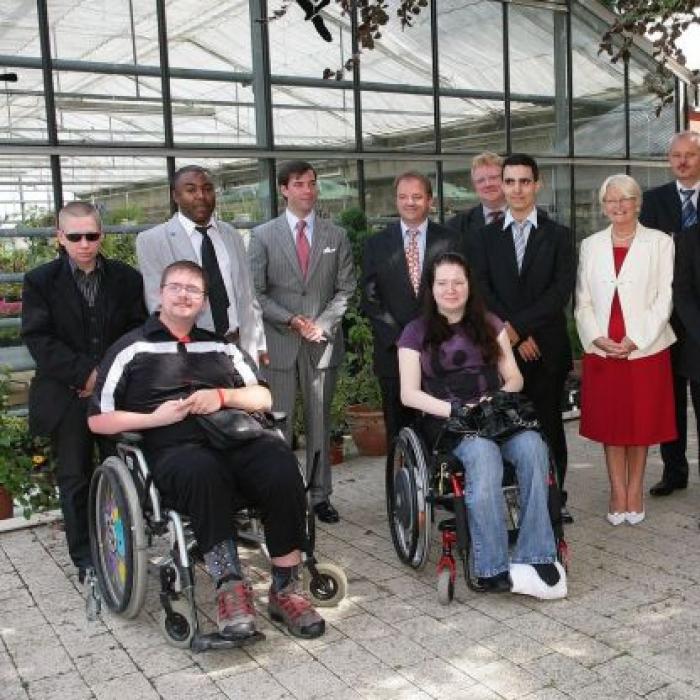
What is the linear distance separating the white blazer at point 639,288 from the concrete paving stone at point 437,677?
1.83 m

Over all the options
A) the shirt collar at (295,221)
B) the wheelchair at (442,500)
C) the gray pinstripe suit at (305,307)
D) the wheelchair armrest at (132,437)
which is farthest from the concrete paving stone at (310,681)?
the shirt collar at (295,221)

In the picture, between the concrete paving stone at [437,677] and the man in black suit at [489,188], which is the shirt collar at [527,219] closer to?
the man in black suit at [489,188]

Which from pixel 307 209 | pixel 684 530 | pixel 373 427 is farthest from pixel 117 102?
pixel 684 530

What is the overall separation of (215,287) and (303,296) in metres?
0.53

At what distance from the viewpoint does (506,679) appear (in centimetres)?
279

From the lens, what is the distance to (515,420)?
3484 mm

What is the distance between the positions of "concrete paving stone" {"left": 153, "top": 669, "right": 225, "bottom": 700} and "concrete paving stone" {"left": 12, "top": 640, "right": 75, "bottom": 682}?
358mm

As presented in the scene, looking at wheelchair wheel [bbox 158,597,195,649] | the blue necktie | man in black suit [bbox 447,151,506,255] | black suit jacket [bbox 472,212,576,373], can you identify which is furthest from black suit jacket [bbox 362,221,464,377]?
wheelchair wheel [bbox 158,597,195,649]

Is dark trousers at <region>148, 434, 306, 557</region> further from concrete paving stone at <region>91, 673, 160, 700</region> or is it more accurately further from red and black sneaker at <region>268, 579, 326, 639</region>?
concrete paving stone at <region>91, 673, 160, 700</region>

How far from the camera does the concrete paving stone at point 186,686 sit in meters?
2.78

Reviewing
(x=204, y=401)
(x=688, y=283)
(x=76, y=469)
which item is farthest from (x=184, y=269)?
(x=688, y=283)

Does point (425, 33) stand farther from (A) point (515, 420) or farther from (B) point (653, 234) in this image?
(A) point (515, 420)

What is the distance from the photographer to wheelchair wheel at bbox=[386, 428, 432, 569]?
344 cm

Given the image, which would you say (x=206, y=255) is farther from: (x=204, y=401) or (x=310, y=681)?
(x=310, y=681)
